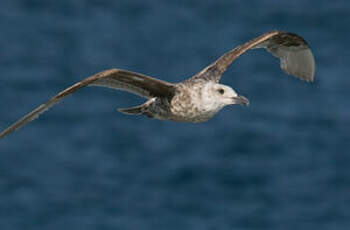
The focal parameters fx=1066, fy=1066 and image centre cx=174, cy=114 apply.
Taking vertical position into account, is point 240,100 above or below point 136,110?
below

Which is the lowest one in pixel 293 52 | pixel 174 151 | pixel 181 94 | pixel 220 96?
pixel 220 96

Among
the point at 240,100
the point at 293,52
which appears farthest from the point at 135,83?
the point at 293,52

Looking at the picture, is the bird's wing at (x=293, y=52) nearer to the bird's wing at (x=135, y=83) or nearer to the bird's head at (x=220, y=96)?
the bird's head at (x=220, y=96)

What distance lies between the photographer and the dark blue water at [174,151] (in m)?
30.6

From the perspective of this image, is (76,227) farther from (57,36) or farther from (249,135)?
(57,36)

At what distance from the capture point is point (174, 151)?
3153 cm

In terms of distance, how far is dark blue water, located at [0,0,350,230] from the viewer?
30594 millimetres

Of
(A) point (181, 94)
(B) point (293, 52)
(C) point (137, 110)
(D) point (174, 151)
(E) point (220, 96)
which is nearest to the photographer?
(E) point (220, 96)

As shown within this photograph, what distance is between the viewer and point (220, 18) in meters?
40.0

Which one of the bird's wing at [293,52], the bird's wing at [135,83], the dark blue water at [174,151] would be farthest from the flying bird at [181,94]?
the dark blue water at [174,151]

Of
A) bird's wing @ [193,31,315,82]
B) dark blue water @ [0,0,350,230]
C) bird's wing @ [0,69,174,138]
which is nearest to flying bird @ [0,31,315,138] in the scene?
bird's wing @ [0,69,174,138]

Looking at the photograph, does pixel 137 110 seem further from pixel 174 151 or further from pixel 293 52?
pixel 174 151

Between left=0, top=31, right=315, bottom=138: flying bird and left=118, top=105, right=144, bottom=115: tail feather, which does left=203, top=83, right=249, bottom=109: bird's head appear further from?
left=118, top=105, right=144, bottom=115: tail feather

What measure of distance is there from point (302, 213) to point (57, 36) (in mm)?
12397
